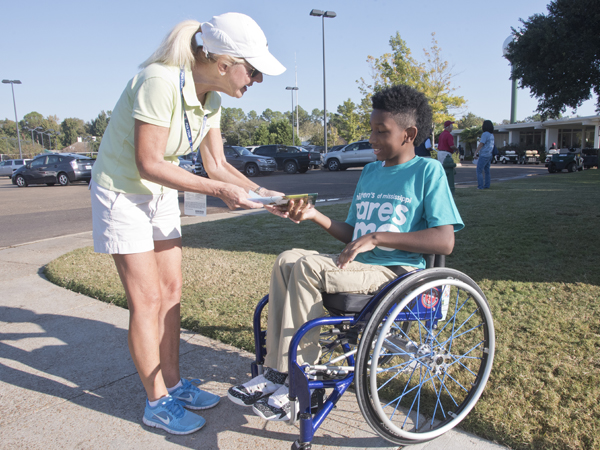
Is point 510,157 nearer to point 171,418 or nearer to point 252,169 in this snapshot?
point 252,169

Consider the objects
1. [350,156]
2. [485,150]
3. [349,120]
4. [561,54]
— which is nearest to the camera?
[485,150]

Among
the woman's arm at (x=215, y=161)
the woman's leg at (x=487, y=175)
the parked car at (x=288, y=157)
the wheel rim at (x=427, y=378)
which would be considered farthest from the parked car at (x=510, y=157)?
the woman's arm at (x=215, y=161)

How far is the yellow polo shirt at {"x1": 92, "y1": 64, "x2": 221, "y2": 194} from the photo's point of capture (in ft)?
6.40

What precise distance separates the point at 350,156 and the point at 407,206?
78.6 ft

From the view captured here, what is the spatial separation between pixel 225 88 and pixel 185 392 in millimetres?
1624

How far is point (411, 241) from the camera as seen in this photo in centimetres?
209

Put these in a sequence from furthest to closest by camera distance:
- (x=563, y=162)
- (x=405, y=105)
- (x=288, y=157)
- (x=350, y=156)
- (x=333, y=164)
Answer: (x=333, y=164), (x=350, y=156), (x=288, y=157), (x=563, y=162), (x=405, y=105)

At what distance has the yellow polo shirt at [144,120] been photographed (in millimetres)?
1950

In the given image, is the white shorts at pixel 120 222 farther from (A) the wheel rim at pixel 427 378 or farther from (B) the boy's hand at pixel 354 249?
(A) the wheel rim at pixel 427 378

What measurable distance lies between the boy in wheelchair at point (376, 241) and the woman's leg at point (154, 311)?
47 centimetres

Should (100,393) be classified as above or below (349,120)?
below

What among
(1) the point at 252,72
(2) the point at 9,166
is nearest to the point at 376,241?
(1) the point at 252,72

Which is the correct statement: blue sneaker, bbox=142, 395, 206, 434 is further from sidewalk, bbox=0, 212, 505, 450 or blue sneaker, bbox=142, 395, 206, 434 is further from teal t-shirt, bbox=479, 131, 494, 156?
teal t-shirt, bbox=479, 131, 494, 156

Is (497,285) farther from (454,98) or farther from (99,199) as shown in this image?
(454,98)
